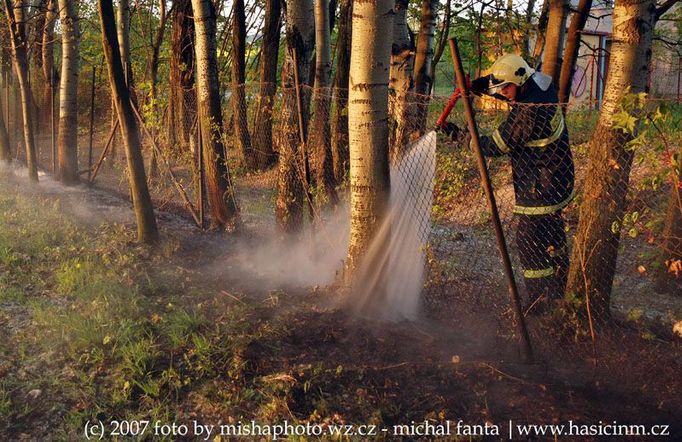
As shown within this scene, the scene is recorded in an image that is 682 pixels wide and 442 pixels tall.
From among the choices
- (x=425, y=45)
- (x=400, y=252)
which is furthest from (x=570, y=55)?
(x=400, y=252)

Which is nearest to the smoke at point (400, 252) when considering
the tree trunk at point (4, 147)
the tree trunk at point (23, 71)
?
the tree trunk at point (23, 71)

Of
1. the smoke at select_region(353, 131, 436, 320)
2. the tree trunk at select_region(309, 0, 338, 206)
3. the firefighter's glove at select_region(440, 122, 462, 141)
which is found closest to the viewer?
the firefighter's glove at select_region(440, 122, 462, 141)

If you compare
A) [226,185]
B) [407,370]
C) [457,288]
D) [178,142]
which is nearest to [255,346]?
[407,370]

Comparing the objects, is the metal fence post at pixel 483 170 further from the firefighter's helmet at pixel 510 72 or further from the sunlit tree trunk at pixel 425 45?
the sunlit tree trunk at pixel 425 45

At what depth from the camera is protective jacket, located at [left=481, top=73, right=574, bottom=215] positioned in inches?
177

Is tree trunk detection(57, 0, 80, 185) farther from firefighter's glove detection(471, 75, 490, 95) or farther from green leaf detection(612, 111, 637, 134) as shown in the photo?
green leaf detection(612, 111, 637, 134)

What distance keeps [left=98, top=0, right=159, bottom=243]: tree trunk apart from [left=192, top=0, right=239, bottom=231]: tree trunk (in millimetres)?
956

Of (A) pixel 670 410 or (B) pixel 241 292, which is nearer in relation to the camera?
(A) pixel 670 410

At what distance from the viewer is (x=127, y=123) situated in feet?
21.0

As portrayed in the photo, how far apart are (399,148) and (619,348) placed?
9.17ft

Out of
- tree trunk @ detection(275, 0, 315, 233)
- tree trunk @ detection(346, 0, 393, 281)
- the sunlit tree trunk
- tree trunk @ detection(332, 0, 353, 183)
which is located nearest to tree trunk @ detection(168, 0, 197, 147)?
tree trunk @ detection(332, 0, 353, 183)

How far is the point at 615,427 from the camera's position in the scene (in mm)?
3387

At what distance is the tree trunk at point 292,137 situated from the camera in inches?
257

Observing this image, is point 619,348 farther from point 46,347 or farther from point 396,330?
point 46,347
